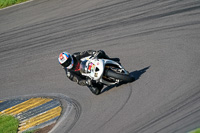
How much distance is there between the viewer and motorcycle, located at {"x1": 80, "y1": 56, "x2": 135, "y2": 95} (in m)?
10.1

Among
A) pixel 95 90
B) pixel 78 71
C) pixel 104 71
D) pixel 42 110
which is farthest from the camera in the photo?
pixel 42 110

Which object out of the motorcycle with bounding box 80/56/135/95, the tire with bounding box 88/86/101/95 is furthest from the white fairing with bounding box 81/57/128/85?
the tire with bounding box 88/86/101/95

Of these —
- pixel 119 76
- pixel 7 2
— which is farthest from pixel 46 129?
pixel 7 2

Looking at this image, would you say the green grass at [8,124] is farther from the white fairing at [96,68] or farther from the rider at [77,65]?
the white fairing at [96,68]

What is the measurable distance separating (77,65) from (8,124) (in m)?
3.28

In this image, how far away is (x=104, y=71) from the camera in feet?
33.7

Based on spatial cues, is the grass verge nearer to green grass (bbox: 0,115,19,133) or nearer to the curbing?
the curbing

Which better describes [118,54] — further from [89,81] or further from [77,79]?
[89,81]

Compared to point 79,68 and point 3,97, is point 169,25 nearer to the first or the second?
point 79,68

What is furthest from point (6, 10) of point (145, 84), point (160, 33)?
point (145, 84)

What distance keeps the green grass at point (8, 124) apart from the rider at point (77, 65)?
261 centimetres

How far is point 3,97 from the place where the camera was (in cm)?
1410

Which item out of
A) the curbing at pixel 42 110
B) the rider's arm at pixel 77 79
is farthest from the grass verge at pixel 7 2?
the rider's arm at pixel 77 79

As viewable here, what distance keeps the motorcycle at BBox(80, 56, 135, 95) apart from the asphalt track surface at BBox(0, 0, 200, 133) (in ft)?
1.42
